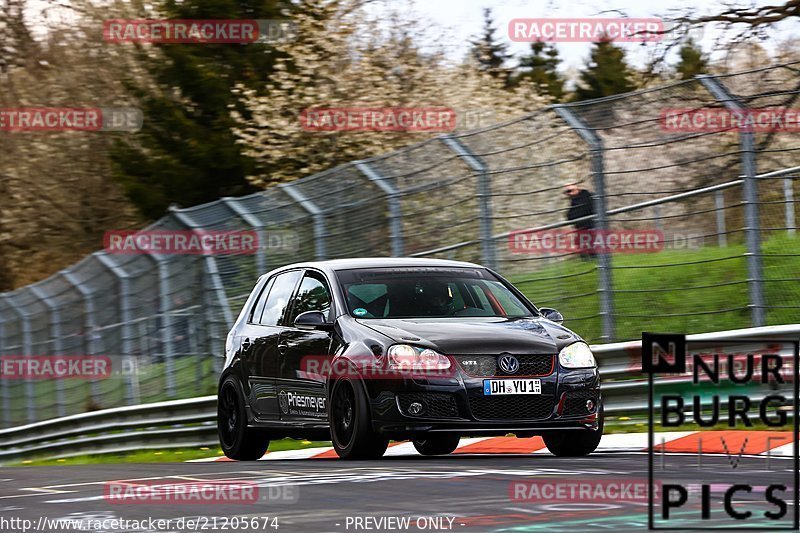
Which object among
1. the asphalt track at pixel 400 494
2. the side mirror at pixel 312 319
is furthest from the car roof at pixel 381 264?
the asphalt track at pixel 400 494

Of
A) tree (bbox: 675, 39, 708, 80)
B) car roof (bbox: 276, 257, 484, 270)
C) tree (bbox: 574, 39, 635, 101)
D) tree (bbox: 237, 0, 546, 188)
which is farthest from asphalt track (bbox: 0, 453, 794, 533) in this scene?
tree (bbox: 574, 39, 635, 101)

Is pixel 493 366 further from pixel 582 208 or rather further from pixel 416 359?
pixel 582 208

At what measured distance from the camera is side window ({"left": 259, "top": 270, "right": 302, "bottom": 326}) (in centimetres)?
1246

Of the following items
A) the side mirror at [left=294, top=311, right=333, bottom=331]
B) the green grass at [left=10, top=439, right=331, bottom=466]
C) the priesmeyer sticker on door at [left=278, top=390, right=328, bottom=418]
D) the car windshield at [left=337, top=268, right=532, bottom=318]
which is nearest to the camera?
the side mirror at [left=294, top=311, right=333, bottom=331]

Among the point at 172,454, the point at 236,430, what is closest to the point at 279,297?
the point at 236,430

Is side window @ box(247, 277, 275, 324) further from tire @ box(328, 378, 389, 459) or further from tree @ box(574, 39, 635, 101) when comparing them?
tree @ box(574, 39, 635, 101)

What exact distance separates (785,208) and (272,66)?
1062 inches

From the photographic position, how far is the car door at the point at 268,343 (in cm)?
1222

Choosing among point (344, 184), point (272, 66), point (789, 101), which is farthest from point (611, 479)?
point (272, 66)

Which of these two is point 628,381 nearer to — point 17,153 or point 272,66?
point 272,66

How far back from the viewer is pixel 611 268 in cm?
1337

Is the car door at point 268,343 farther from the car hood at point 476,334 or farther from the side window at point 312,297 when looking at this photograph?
the car hood at point 476,334

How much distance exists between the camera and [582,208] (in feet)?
44.9

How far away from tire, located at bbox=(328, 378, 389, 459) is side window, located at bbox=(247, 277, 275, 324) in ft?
6.73
